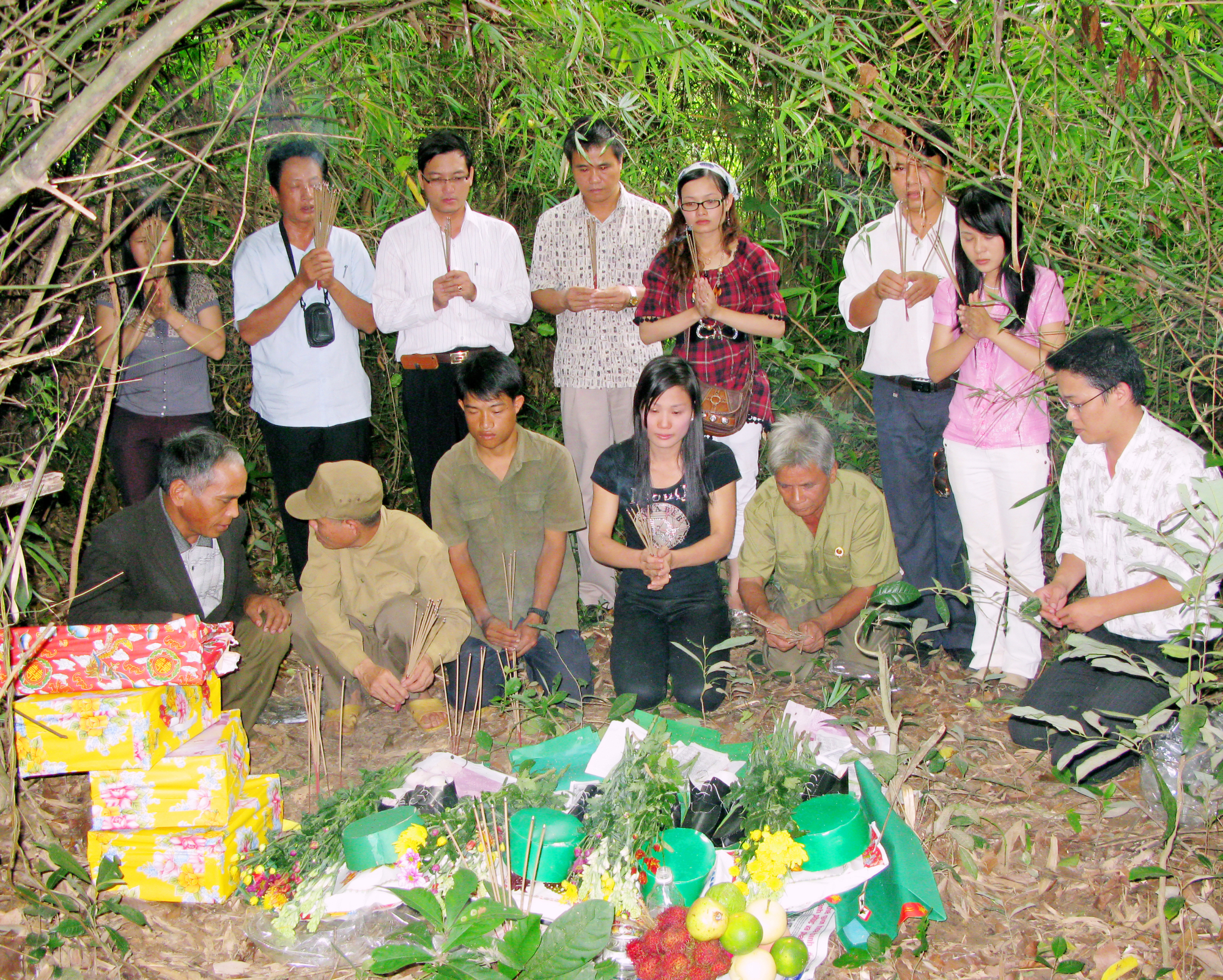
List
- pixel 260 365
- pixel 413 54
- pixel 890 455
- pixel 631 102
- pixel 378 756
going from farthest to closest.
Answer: pixel 413 54 < pixel 260 365 < pixel 890 455 < pixel 378 756 < pixel 631 102

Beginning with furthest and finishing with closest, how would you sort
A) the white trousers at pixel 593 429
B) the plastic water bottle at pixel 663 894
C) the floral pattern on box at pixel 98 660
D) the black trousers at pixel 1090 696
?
the white trousers at pixel 593 429
the black trousers at pixel 1090 696
the floral pattern on box at pixel 98 660
the plastic water bottle at pixel 663 894

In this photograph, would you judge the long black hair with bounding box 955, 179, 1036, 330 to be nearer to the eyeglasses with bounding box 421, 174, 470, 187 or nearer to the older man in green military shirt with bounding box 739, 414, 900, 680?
the older man in green military shirt with bounding box 739, 414, 900, 680

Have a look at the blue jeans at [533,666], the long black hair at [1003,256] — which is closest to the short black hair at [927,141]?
the long black hair at [1003,256]

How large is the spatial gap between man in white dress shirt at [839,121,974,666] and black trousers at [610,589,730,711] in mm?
688

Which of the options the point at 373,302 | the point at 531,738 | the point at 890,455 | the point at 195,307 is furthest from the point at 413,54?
the point at 531,738

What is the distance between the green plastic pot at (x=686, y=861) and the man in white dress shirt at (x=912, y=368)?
153 centimetres

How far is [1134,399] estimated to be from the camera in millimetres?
2531

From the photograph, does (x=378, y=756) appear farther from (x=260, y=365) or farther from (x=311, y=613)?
(x=260, y=365)

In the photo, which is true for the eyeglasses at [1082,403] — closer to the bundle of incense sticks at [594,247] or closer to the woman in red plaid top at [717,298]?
the woman in red plaid top at [717,298]

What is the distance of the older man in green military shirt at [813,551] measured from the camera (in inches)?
122

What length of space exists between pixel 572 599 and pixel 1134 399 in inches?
70.9

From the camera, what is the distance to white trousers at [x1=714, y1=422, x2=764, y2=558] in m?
3.55

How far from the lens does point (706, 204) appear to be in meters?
3.40

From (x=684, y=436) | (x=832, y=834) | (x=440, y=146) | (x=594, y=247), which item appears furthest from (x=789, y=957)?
(x=440, y=146)
